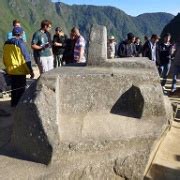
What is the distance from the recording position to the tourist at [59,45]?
11.4m

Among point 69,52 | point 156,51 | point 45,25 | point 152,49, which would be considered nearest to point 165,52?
point 156,51

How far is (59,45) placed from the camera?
1137 centimetres

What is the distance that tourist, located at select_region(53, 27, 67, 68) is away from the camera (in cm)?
1139

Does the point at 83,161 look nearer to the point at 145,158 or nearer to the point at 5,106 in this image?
the point at 145,158

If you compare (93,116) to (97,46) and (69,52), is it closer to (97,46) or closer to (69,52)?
(97,46)

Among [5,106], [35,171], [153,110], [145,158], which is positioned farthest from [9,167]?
[5,106]

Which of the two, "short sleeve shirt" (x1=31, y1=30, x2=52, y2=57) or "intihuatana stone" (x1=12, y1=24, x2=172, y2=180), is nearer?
"intihuatana stone" (x1=12, y1=24, x2=172, y2=180)

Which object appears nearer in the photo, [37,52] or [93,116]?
[93,116]

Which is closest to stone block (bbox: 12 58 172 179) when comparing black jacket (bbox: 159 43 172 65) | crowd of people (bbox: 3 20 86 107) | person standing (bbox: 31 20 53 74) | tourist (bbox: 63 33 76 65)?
crowd of people (bbox: 3 20 86 107)

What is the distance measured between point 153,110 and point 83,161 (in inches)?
53.9

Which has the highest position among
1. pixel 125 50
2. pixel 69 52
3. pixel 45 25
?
pixel 45 25

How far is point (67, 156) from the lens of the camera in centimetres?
597

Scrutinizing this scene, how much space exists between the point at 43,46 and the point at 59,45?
177 centimetres

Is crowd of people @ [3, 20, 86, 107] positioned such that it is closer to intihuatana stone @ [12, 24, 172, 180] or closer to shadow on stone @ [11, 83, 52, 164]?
intihuatana stone @ [12, 24, 172, 180]
